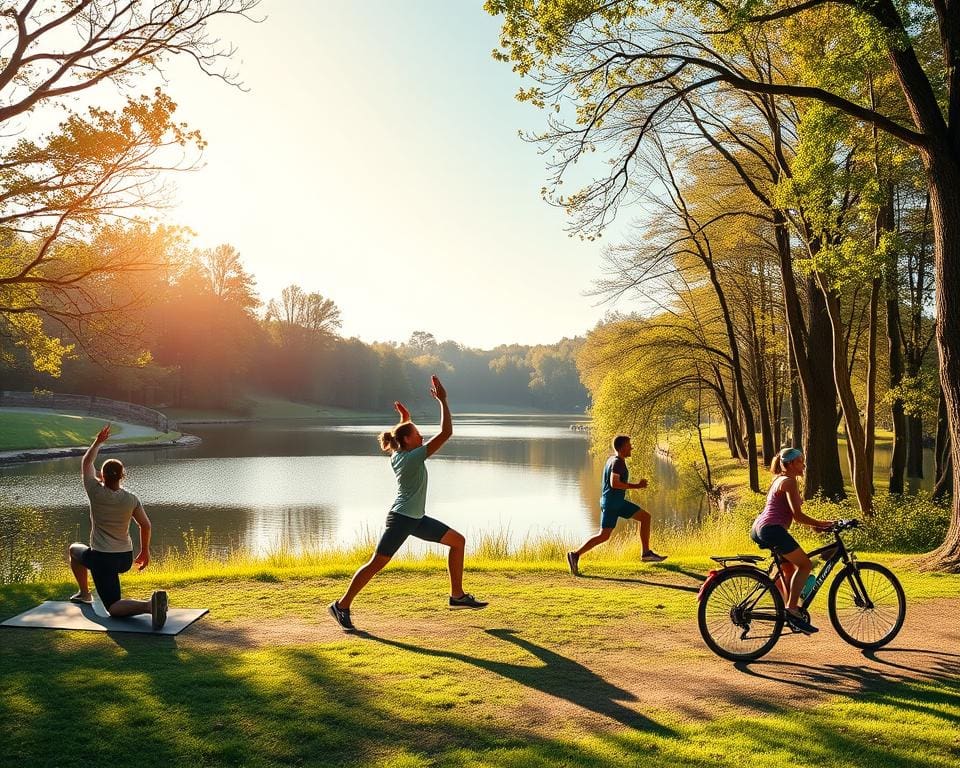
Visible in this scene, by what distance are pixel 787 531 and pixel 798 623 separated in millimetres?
704

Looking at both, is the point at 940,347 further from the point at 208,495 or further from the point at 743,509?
the point at 208,495

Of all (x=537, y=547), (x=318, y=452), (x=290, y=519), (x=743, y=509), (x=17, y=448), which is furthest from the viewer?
(x=318, y=452)

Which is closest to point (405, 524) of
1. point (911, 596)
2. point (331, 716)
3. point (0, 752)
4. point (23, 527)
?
point (331, 716)

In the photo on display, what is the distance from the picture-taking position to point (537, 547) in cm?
1206

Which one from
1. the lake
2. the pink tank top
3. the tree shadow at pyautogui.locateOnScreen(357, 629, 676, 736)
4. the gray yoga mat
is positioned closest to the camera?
the tree shadow at pyautogui.locateOnScreen(357, 629, 676, 736)

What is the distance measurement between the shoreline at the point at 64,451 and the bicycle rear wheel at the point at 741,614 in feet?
117

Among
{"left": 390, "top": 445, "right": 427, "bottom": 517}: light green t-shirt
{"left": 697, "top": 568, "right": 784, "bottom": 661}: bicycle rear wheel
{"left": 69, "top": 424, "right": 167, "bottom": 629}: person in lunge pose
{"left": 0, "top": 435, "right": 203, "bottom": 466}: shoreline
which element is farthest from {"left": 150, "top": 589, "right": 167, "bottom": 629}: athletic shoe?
{"left": 0, "top": 435, "right": 203, "bottom": 466}: shoreline

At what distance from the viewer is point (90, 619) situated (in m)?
6.23

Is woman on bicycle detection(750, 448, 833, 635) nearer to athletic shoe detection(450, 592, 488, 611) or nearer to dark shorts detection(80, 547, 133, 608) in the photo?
athletic shoe detection(450, 592, 488, 611)

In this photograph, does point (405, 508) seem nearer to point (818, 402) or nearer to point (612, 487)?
point (612, 487)

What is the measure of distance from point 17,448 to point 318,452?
1503 centimetres

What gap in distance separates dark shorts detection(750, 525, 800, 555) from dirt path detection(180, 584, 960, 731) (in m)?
0.84

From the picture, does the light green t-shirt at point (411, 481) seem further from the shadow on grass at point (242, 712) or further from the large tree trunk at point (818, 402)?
the large tree trunk at point (818, 402)

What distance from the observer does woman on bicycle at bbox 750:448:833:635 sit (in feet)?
18.7
